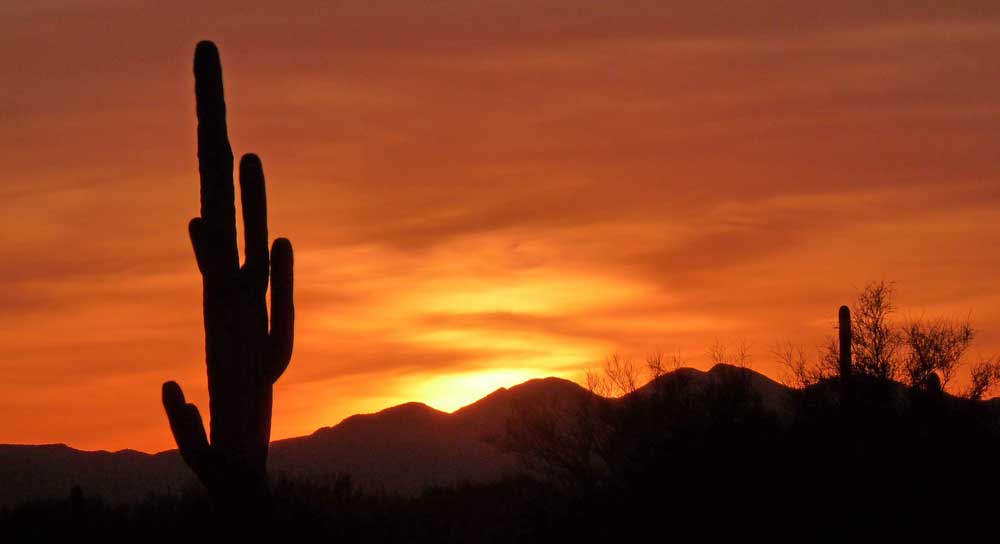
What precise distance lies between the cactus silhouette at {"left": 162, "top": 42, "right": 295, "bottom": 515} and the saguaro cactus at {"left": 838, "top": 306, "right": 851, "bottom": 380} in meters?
13.4

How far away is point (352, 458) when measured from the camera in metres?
103

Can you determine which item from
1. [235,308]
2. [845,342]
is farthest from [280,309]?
[845,342]

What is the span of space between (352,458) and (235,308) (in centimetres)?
8286

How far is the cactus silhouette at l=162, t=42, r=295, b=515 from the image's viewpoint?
20.8 m

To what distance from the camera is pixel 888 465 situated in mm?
24328

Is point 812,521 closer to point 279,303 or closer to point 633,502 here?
point 633,502

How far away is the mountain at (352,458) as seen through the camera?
3600 inches

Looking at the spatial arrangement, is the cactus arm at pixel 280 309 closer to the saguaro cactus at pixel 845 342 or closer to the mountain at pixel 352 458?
the saguaro cactus at pixel 845 342

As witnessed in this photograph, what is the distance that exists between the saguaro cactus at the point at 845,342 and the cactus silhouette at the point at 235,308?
43.9 ft

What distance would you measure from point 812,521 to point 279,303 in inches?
333

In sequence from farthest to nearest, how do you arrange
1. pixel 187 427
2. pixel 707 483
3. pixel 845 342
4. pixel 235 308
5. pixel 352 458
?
pixel 352 458 → pixel 845 342 → pixel 707 483 → pixel 235 308 → pixel 187 427

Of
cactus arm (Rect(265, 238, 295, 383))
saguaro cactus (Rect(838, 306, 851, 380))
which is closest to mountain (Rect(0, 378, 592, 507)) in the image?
saguaro cactus (Rect(838, 306, 851, 380))

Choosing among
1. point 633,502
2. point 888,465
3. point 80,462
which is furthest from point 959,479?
point 80,462

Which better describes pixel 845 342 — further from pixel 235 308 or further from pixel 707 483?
pixel 235 308
